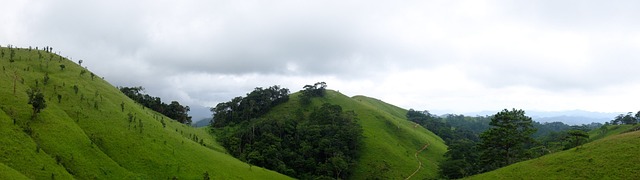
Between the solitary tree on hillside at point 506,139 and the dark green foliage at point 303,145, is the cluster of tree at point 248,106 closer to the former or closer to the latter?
the dark green foliage at point 303,145

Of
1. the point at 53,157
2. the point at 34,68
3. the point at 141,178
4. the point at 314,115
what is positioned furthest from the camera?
the point at 314,115

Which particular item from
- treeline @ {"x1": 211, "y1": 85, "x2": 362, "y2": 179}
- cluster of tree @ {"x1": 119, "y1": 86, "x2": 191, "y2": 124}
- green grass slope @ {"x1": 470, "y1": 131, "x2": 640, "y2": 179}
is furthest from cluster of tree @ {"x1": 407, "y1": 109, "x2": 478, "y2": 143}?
cluster of tree @ {"x1": 119, "y1": 86, "x2": 191, "y2": 124}

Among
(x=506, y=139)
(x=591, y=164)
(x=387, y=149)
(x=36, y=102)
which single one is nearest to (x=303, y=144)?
(x=387, y=149)

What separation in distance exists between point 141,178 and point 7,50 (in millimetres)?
50759

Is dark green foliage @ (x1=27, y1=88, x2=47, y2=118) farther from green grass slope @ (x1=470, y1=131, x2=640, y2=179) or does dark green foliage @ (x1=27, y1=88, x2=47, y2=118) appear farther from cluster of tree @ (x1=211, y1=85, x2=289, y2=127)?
cluster of tree @ (x1=211, y1=85, x2=289, y2=127)

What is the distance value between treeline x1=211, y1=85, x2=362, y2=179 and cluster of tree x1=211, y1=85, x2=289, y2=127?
24.5 ft

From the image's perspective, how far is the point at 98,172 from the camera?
4691 centimetres

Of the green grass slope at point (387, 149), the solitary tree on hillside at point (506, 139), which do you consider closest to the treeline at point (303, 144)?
the green grass slope at point (387, 149)

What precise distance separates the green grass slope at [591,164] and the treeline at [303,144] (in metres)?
42.7

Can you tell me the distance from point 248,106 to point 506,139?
9672 cm

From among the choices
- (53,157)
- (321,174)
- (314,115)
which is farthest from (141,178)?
(314,115)

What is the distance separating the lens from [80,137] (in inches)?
2000

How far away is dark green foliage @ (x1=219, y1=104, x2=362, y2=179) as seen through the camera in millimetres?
90188

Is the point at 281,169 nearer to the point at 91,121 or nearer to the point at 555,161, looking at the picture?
the point at 91,121
